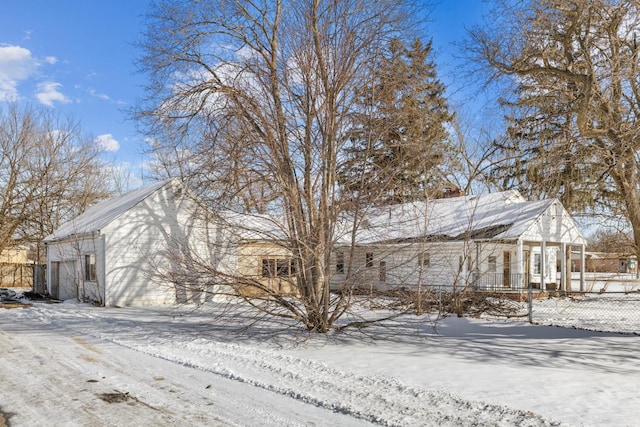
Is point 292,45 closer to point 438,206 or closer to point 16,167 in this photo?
point 438,206

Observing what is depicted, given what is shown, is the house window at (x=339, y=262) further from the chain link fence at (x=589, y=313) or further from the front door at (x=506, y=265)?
the front door at (x=506, y=265)

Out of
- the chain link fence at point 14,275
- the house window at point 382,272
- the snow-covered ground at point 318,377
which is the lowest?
the chain link fence at point 14,275

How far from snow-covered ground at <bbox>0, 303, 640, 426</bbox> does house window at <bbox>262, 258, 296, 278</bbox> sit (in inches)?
56.2

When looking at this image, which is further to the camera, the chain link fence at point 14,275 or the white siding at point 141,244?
the chain link fence at point 14,275

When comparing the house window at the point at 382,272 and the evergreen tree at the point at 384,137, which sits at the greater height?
the evergreen tree at the point at 384,137

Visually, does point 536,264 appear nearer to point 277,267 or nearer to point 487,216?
point 487,216

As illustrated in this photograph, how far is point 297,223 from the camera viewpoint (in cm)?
1095

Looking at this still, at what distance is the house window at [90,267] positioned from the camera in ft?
69.3

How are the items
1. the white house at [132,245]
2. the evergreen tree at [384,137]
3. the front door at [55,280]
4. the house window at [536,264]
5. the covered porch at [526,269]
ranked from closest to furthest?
the evergreen tree at [384,137] < the white house at [132,245] < the covered porch at [526,269] < the front door at [55,280] < the house window at [536,264]

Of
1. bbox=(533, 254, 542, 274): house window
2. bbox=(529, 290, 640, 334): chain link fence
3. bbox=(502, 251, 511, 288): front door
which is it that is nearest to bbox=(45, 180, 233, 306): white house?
bbox=(529, 290, 640, 334): chain link fence

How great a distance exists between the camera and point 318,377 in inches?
299

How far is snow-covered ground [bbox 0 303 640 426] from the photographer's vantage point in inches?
228

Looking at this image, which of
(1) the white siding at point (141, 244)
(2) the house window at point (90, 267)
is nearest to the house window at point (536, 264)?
(1) the white siding at point (141, 244)

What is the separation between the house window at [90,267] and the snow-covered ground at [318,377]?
812 cm
